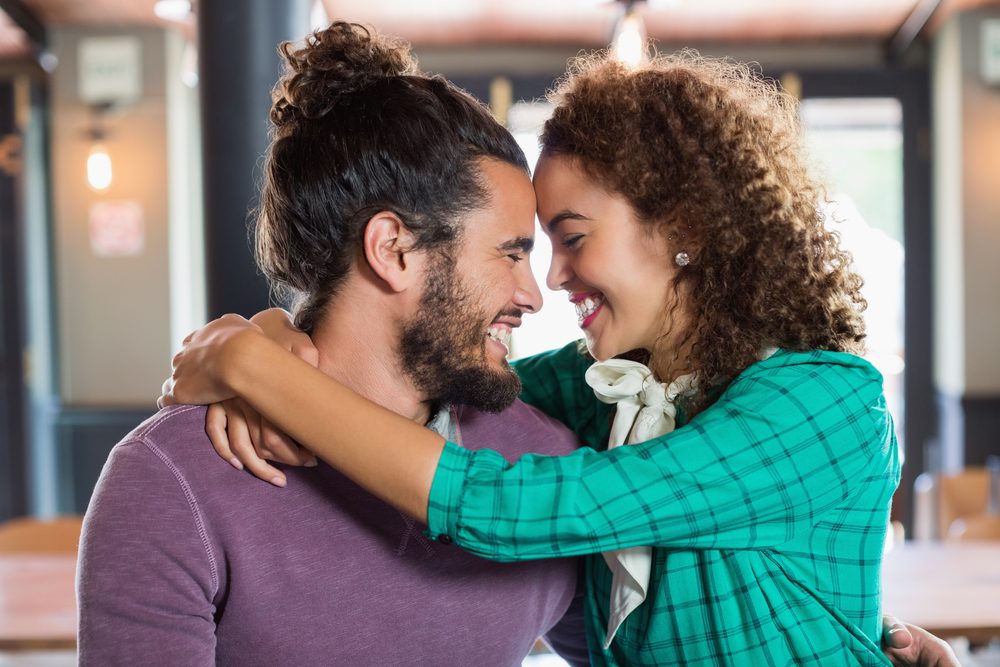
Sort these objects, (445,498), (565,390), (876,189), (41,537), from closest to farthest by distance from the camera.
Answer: (445,498)
(565,390)
(41,537)
(876,189)

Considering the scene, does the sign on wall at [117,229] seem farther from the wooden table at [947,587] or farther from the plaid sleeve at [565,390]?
the wooden table at [947,587]

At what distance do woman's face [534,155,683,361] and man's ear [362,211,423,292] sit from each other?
231 mm

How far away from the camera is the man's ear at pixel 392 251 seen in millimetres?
1338

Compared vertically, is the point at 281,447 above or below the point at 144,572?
above

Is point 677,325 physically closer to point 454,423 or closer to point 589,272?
point 589,272

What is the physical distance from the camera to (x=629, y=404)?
141 centimetres

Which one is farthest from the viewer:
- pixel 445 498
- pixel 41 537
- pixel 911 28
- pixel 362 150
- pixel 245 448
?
pixel 911 28

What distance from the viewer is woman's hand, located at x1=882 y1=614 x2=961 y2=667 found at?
4.67 feet

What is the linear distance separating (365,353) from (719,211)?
21.7 inches

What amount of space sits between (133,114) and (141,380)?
143 cm

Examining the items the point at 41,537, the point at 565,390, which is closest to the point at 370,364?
the point at 565,390

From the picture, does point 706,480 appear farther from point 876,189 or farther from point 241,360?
point 876,189

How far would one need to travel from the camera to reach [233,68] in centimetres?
196

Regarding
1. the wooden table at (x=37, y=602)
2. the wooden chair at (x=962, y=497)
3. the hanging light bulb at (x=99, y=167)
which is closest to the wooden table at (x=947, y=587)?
the wooden chair at (x=962, y=497)
